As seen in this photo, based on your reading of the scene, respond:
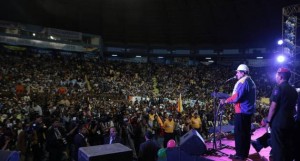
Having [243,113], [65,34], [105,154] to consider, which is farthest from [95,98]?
[105,154]

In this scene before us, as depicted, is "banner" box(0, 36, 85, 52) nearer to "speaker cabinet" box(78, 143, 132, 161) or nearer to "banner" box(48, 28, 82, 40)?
"banner" box(48, 28, 82, 40)

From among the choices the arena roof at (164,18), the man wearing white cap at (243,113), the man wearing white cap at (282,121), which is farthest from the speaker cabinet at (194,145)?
the arena roof at (164,18)

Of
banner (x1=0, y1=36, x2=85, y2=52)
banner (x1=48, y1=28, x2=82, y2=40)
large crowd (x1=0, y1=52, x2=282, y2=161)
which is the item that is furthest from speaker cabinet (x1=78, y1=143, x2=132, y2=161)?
banner (x1=48, y1=28, x2=82, y2=40)

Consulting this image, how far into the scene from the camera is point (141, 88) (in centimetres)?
2495

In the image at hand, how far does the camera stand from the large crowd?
8750 millimetres

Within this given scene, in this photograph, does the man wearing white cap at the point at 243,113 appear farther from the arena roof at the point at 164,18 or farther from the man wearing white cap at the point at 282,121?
the arena roof at the point at 164,18

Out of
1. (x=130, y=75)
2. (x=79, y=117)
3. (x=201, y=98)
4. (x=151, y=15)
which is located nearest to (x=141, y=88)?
(x=130, y=75)

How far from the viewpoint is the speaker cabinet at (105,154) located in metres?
2.80

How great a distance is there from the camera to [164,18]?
30375mm

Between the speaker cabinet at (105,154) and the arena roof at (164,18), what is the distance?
84.7ft

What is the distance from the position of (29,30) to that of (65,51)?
14.2 feet

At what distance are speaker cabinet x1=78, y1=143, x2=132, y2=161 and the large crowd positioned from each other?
2989mm

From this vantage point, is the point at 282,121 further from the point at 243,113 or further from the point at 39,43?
the point at 39,43

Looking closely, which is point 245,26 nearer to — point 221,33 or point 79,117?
point 221,33
